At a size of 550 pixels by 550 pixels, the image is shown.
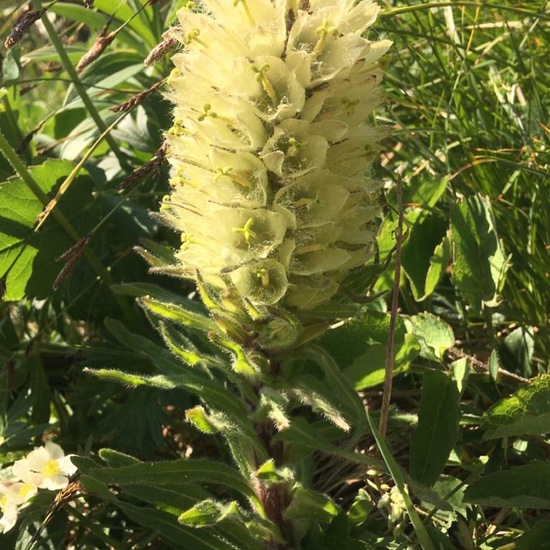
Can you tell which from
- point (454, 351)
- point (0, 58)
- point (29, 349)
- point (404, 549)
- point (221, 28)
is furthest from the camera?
point (0, 58)

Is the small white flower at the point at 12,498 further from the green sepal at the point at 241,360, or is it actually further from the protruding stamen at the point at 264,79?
the protruding stamen at the point at 264,79

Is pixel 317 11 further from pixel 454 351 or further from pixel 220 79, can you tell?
pixel 454 351

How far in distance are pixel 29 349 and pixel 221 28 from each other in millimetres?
1129

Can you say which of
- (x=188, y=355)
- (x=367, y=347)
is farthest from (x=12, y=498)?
(x=367, y=347)

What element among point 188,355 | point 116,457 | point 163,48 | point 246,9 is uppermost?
point 246,9

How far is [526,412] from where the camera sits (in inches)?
64.2

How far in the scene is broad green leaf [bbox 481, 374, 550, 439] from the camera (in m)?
1.60

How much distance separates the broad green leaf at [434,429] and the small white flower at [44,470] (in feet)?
2.59

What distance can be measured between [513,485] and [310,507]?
39 centimetres

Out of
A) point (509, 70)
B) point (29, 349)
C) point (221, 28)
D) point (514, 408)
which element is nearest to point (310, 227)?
point (221, 28)

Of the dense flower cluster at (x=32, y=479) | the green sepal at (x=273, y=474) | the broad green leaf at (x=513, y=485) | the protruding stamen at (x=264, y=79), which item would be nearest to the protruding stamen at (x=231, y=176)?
the protruding stamen at (x=264, y=79)

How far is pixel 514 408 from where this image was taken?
164 centimetres

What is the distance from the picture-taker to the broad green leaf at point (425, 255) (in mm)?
2039

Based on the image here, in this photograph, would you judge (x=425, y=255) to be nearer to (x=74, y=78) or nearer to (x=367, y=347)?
(x=367, y=347)
